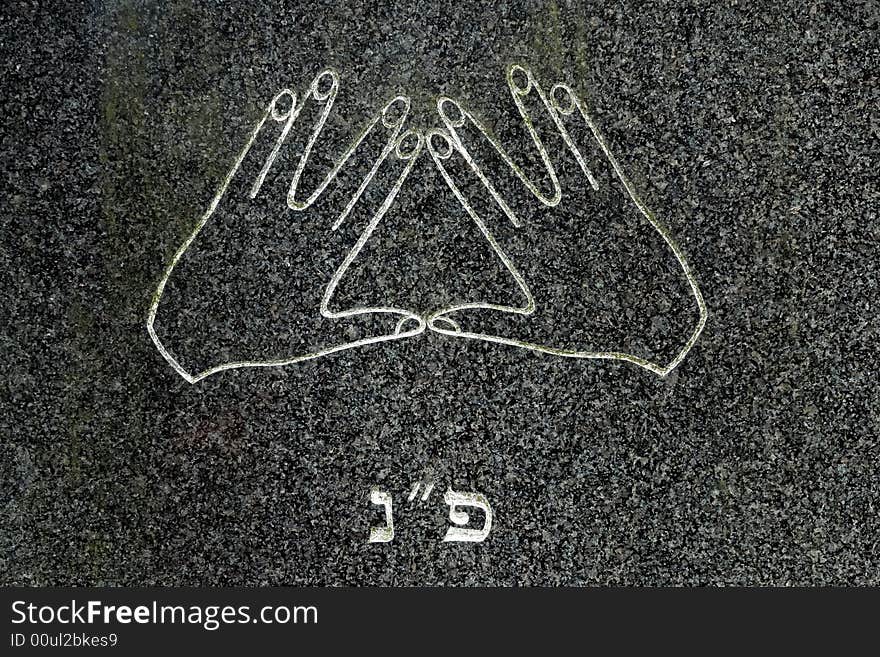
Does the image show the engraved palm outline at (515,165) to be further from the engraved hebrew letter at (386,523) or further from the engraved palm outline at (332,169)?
the engraved hebrew letter at (386,523)

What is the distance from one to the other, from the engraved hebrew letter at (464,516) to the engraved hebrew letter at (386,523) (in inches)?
4.2

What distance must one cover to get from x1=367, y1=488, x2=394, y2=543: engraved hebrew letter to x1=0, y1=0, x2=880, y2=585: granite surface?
0.05ft

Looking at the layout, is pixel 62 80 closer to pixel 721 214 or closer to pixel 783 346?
pixel 721 214

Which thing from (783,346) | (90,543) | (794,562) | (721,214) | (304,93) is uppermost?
(304,93)

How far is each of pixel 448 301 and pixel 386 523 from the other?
443 mm

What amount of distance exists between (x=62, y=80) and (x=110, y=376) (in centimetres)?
57

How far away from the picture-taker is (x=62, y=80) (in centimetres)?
152

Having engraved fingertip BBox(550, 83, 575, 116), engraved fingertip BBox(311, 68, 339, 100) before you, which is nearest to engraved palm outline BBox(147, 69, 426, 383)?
engraved fingertip BBox(311, 68, 339, 100)

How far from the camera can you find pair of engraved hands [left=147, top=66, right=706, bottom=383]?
1514 mm

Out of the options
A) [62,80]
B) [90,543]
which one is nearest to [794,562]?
[90,543]

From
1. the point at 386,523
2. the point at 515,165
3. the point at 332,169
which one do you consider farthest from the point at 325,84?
the point at 386,523

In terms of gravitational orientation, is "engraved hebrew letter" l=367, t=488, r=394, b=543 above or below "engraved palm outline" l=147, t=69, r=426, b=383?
below

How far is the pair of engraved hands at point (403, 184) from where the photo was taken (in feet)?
4.97

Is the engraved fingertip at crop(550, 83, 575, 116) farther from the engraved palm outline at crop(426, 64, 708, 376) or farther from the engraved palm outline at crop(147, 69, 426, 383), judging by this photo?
the engraved palm outline at crop(147, 69, 426, 383)
